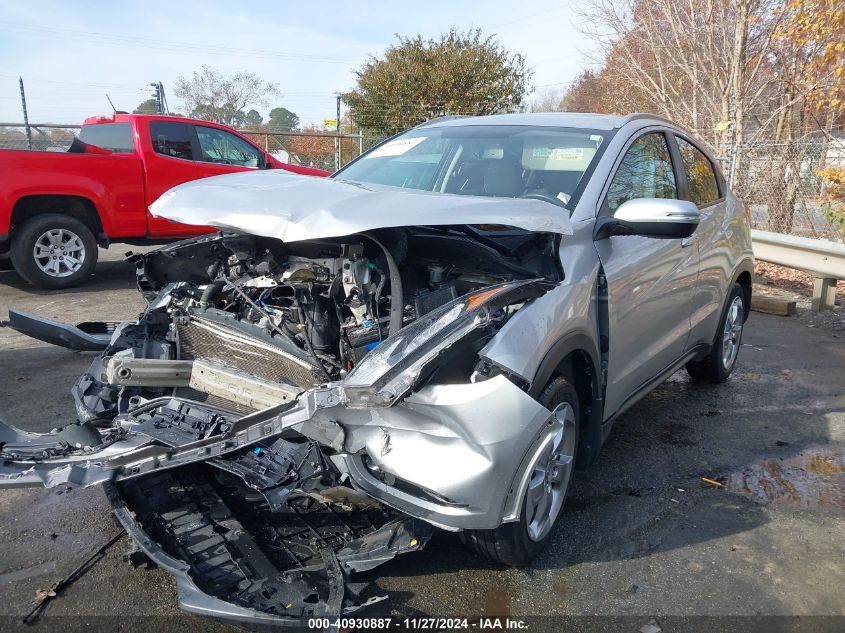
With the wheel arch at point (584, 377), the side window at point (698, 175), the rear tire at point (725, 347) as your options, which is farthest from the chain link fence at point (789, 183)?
the wheel arch at point (584, 377)

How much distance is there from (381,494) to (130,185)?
7.30 metres

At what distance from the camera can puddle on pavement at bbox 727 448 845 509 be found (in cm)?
374

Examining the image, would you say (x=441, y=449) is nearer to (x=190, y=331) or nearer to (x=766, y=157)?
(x=190, y=331)

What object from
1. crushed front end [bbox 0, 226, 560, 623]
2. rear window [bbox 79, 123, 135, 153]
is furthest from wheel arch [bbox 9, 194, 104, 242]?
crushed front end [bbox 0, 226, 560, 623]

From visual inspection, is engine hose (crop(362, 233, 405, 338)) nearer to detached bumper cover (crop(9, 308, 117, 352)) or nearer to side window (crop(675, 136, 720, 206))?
detached bumper cover (crop(9, 308, 117, 352))

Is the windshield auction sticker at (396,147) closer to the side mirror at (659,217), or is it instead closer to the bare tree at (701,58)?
the side mirror at (659,217)

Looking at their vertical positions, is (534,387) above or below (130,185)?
below

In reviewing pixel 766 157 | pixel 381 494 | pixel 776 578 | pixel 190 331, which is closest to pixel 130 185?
pixel 190 331

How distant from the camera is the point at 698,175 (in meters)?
4.74

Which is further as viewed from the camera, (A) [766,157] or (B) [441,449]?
(A) [766,157]

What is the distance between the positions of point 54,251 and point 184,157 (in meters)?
2.08

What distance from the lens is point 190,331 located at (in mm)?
3307

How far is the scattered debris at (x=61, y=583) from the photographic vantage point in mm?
2631

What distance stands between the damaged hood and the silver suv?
0.01m
